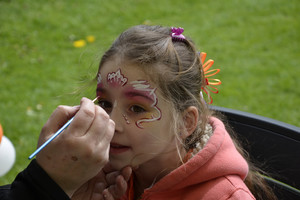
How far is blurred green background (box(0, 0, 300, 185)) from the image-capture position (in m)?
3.10

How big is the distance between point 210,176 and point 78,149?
0.54m

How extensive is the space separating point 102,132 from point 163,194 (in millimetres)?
488

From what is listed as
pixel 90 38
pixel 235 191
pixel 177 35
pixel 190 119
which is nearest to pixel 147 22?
pixel 90 38

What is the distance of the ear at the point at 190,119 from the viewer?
1349mm

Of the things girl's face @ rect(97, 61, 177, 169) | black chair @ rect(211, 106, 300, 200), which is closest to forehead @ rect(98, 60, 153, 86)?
girl's face @ rect(97, 61, 177, 169)

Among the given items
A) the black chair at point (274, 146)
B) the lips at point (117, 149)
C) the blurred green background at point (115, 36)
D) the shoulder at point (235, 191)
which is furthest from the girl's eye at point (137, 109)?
the blurred green background at point (115, 36)

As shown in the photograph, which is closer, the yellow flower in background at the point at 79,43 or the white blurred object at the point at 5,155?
the white blurred object at the point at 5,155

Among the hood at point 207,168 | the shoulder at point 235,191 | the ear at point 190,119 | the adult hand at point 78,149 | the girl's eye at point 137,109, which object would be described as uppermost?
the adult hand at point 78,149

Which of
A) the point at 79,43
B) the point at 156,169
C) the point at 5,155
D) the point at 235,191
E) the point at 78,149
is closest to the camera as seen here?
the point at 78,149

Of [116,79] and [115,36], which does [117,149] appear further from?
[115,36]

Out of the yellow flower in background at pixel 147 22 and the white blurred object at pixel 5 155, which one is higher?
the white blurred object at pixel 5 155

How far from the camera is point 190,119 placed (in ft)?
4.50

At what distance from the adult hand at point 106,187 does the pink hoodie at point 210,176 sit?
12 cm

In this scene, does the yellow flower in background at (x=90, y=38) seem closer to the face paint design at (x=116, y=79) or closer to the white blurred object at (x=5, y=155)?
the white blurred object at (x=5, y=155)
